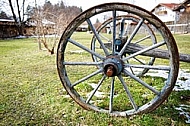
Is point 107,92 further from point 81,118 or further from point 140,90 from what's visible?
point 81,118

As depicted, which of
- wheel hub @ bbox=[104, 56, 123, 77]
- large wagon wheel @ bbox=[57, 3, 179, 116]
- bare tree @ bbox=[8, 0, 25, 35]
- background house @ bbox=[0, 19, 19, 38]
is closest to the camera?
large wagon wheel @ bbox=[57, 3, 179, 116]

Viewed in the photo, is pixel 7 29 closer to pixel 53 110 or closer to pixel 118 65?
pixel 53 110

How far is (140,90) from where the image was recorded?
4.27 metres

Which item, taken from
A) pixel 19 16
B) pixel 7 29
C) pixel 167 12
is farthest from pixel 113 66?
pixel 167 12

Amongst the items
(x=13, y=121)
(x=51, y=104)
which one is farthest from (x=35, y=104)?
(x=13, y=121)

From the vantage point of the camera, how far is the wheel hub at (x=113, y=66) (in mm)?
2920

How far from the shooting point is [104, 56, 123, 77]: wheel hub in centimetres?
292

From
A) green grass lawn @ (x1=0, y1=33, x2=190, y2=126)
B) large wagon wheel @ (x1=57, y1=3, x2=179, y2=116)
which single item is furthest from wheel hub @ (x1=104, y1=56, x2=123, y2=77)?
green grass lawn @ (x1=0, y1=33, x2=190, y2=126)

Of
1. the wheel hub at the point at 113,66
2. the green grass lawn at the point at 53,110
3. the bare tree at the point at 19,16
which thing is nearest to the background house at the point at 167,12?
the bare tree at the point at 19,16

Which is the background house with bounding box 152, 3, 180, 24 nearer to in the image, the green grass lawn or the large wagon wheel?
the green grass lawn

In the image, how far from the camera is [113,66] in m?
2.92

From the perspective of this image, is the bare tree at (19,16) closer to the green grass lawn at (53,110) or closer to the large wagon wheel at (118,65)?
the green grass lawn at (53,110)

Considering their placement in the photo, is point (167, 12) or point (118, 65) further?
point (167, 12)

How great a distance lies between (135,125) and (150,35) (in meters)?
2.66
